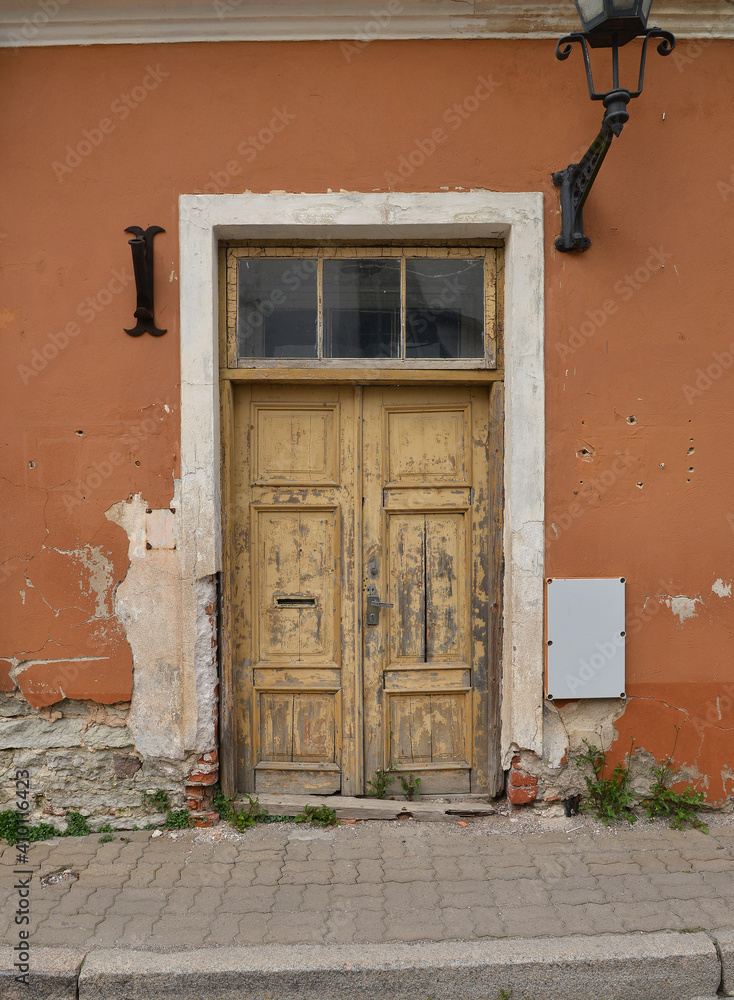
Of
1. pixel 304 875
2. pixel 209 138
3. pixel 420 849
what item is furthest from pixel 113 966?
pixel 209 138

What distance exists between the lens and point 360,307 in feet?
11.8

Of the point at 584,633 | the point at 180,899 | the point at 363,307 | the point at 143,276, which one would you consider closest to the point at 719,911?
the point at 584,633

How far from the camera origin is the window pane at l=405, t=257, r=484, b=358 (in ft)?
11.8

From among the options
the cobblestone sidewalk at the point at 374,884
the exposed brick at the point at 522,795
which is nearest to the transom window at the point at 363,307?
the exposed brick at the point at 522,795

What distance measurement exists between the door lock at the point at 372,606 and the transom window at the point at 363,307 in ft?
4.22

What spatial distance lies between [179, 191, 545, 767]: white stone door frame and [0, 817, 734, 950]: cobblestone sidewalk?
1.96 feet

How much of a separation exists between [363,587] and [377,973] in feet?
5.75

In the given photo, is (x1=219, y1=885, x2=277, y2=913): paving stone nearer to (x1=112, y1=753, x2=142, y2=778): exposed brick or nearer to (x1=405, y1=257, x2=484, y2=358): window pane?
(x1=112, y1=753, x2=142, y2=778): exposed brick

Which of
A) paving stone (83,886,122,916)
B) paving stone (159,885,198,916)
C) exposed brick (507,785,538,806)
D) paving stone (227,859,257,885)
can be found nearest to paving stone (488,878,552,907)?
exposed brick (507,785,538,806)

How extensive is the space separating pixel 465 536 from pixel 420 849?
1599mm

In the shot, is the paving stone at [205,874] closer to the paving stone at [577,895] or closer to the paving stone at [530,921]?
the paving stone at [530,921]

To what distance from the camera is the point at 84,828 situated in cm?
339

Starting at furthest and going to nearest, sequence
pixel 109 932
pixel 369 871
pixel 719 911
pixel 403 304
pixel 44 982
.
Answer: pixel 403 304, pixel 369 871, pixel 719 911, pixel 109 932, pixel 44 982

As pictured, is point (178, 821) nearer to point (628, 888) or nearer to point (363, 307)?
point (628, 888)
